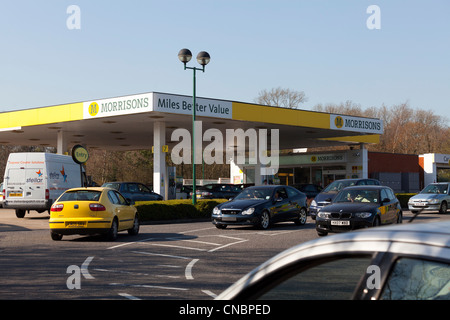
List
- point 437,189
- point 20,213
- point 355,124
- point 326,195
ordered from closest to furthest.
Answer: point 326,195, point 20,213, point 437,189, point 355,124

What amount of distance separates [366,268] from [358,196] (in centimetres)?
1585

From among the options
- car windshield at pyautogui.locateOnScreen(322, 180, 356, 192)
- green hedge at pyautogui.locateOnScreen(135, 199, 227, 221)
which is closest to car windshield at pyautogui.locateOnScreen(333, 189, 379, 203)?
car windshield at pyautogui.locateOnScreen(322, 180, 356, 192)

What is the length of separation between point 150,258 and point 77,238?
574 cm

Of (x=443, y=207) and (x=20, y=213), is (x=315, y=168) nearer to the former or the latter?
(x=443, y=207)

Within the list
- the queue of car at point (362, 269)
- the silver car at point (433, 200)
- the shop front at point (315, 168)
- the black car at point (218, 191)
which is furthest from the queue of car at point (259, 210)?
the shop front at point (315, 168)

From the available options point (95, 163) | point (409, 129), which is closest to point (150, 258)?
point (95, 163)

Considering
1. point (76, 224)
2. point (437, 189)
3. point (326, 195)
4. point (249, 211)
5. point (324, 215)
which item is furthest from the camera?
point (437, 189)

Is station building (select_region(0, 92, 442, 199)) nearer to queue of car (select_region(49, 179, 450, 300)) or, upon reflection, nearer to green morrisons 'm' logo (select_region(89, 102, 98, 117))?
green morrisons 'm' logo (select_region(89, 102, 98, 117))

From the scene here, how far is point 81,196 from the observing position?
16.3m

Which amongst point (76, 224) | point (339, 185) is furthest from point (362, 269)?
point (339, 185)

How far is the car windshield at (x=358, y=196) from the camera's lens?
57.4ft

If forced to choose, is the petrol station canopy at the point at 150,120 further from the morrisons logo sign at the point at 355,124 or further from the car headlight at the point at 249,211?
the car headlight at the point at 249,211

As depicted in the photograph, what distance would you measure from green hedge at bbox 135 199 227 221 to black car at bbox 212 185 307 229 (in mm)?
4858

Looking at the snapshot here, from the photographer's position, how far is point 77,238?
57.7 ft
